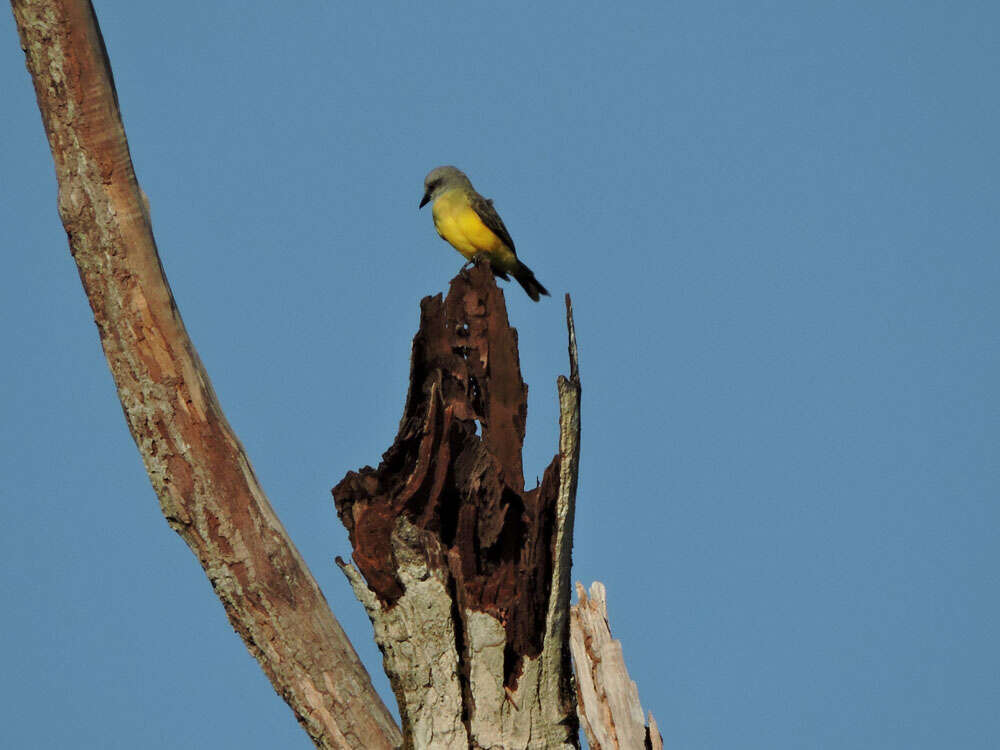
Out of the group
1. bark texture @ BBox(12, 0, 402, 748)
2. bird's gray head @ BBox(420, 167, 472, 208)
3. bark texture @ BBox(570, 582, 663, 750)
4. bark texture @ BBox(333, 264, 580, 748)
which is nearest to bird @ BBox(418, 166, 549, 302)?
bird's gray head @ BBox(420, 167, 472, 208)

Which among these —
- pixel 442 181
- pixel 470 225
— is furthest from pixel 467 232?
pixel 442 181

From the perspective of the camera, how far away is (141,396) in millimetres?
6496

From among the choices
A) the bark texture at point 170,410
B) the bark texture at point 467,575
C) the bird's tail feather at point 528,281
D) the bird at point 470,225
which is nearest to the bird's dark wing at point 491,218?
the bird at point 470,225

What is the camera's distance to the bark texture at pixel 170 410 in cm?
649

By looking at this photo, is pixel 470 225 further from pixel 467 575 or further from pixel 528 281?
pixel 467 575

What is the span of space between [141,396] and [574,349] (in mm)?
2500

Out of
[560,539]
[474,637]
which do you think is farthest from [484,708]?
[560,539]

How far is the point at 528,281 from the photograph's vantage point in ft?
36.6

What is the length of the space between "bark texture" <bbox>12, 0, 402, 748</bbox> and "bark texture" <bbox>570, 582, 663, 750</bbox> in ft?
4.41

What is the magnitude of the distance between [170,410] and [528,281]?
5257 millimetres

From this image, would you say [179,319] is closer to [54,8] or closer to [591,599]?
[54,8]

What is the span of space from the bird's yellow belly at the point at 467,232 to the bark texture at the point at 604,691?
416cm

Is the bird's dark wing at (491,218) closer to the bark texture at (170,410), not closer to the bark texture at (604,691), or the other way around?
the bark texture at (604,691)

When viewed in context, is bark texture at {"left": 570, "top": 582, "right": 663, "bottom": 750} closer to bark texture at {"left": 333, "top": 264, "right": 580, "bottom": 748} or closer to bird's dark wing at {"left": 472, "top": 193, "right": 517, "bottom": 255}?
bark texture at {"left": 333, "top": 264, "right": 580, "bottom": 748}
